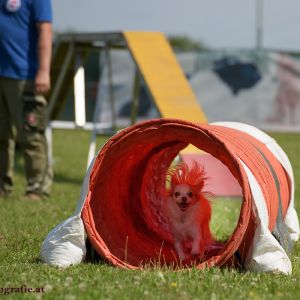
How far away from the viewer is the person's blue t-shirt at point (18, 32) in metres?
8.45

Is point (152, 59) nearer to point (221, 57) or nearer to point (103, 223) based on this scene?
point (103, 223)

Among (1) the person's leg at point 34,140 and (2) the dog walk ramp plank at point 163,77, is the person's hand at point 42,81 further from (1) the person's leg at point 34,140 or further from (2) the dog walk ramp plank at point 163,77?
(2) the dog walk ramp plank at point 163,77

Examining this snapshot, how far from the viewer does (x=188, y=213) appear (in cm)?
584

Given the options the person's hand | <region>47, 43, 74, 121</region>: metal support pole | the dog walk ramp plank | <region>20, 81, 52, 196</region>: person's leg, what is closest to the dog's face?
the person's hand

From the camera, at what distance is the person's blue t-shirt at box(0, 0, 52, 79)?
27.7ft

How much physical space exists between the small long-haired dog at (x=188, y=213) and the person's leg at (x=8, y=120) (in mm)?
3047

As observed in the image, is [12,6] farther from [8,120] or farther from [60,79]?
[60,79]

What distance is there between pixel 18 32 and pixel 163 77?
2602 mm

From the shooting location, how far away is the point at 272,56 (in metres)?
24.7

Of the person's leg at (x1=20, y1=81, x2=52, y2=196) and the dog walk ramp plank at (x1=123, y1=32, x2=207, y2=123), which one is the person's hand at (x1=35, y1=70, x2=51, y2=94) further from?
the dog walk ramp plank at (x1=123, y1=32, x2=207, y2=123)

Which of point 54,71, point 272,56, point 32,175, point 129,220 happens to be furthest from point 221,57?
point 129,220

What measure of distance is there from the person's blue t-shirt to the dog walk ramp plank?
190 centimetres

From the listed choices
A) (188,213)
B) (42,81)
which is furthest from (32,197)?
(188,213)

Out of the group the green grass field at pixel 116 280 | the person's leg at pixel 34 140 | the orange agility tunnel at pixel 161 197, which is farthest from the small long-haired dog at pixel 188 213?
the person's leg at pixel 34 140
